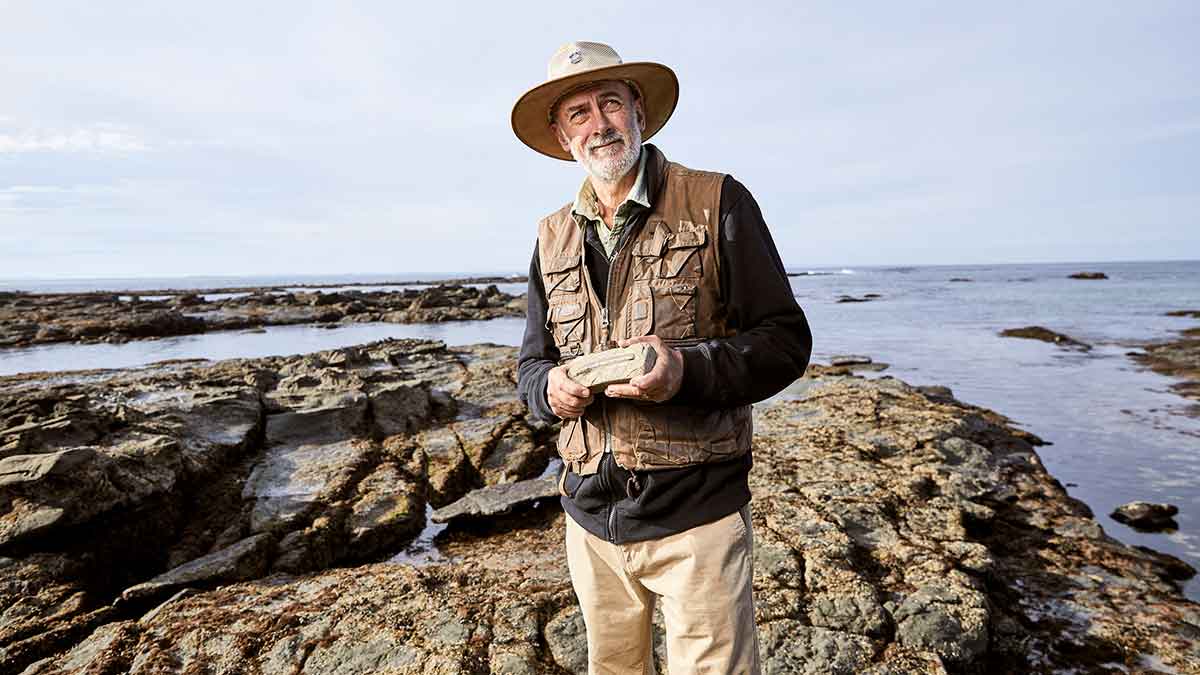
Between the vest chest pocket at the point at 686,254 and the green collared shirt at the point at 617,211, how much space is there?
17 centimetres

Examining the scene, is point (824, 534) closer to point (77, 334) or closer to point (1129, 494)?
point (1129, 494)

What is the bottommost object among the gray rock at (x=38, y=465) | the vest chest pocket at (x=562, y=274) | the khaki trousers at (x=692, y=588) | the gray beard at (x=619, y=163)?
the gray rock at (x=38, y=465)

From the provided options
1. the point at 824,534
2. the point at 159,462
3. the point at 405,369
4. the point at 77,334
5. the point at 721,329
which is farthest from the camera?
the point at 77,334

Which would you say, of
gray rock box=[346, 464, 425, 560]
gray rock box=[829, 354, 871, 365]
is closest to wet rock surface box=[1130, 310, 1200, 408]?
gray rock box=[829, 354, 871, 365]

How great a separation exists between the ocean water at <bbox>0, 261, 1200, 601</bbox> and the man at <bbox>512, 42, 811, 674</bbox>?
569 cm

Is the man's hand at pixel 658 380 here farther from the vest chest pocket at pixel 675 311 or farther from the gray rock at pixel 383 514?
the gray rock at pixel 383 514

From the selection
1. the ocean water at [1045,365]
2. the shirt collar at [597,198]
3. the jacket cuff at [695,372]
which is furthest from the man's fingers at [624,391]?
the ocean water at [1045,365]

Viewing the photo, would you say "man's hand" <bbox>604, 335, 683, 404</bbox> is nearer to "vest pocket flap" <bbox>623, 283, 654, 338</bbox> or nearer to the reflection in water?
"vest pocket flap" <bbox>623, 283, 654, 338</bbox>

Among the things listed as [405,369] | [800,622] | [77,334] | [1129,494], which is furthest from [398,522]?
[77,334]

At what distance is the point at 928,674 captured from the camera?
3.51m

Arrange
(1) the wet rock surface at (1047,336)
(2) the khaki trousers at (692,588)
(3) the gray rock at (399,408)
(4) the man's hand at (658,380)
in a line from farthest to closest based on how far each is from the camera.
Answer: (1) the wet rock surface at (1047,336)
(3) the gray rock at (399,408)
(2) the khaki trousers at (692,588)
(4) the man's hand at (658,380)

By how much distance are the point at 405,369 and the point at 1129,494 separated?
1086 centimetres

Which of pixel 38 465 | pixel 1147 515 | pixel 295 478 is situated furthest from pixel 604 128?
pixel 1147 515

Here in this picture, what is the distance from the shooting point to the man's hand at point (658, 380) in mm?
1987
